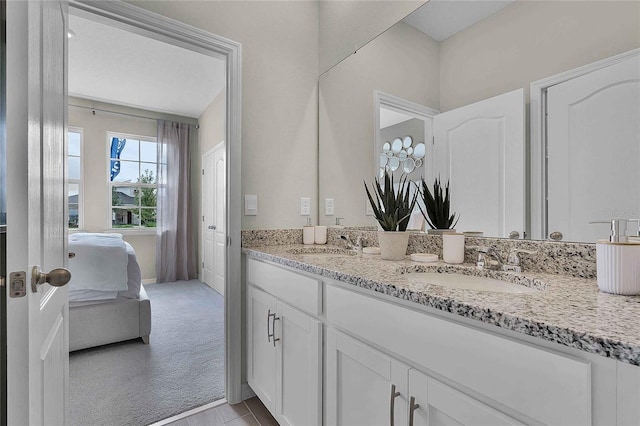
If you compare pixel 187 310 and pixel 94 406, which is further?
pixel 187 310

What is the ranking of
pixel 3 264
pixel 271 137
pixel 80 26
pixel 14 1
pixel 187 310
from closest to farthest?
pixel 14 1, pixel 3 264, pixel 271 137, pixel 80 26, pixel 187 310

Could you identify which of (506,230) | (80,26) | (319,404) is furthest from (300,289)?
(80,26)

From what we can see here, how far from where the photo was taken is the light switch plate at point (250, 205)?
6.16ft

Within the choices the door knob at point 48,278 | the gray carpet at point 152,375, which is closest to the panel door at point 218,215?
the gray carpet at point 152,375

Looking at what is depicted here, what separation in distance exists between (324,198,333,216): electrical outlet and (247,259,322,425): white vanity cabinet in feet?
2.06

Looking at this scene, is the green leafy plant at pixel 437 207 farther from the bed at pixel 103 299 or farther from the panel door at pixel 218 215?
the panel door at pixel 218 215

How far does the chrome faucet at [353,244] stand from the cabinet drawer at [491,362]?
78 cm

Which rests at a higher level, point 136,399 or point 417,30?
point 417,30

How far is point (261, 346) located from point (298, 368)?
15.6 inches

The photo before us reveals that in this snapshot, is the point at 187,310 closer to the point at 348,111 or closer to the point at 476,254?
the point at 348,111

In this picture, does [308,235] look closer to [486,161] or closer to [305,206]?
[305,206]

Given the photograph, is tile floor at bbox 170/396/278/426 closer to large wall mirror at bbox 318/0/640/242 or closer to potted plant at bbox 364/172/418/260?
potted plant at bbox 364/172/418/260

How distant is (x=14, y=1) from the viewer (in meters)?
0.61

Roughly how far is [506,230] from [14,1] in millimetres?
1502
